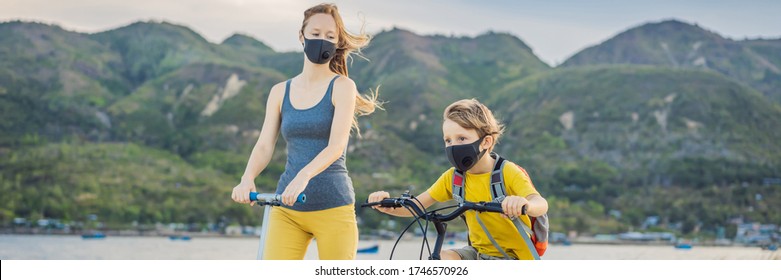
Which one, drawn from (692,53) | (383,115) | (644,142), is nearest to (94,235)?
(383,115)

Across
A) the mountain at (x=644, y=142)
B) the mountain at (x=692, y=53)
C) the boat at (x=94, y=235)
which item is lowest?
the boat at (x=94, y=235)

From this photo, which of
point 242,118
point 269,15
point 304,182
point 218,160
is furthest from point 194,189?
point 304,182

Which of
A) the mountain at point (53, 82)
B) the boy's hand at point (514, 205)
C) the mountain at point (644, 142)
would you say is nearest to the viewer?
the boy's hand at point (514, 205)

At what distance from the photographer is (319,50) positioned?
13.2ft

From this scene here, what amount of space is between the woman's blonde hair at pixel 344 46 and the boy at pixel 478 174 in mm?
399

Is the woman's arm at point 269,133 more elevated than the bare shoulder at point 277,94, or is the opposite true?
the bare shoulder at point 277,94

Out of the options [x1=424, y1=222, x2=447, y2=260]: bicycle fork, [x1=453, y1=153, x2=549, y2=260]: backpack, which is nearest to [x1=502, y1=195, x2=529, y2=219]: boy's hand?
[x1=453, y1=153, x2=549, y2=260]: backpack

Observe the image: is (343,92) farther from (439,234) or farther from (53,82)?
(53,82)

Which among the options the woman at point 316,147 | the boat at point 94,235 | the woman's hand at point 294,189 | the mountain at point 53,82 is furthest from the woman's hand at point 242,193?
the mountain at point 53,82

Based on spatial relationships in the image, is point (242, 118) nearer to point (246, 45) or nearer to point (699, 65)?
point (246, 45)

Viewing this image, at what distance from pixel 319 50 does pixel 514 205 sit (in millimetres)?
1069

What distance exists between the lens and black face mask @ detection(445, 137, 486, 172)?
12.4 ft

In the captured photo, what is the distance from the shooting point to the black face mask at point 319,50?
4.02m

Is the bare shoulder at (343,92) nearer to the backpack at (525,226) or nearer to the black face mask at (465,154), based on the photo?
the black face mask at (465,154)
